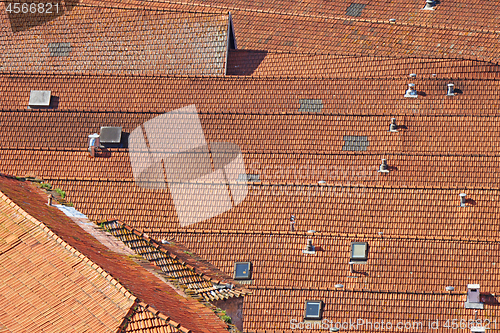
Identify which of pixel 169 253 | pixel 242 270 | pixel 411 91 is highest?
pixel 411 91

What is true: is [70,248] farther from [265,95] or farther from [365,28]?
[365,28]

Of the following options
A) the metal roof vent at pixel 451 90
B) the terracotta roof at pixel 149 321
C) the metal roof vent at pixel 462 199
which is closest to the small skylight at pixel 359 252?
the metal roof vent at pixel 462 199

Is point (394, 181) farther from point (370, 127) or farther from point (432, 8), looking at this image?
point (432, 8)

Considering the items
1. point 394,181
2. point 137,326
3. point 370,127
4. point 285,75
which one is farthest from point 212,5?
point 137,326

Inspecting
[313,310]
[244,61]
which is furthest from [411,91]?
[313,310]

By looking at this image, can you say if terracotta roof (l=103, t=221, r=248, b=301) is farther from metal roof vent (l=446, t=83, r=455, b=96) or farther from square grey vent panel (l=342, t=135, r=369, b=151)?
metal roof vent (l=446, t=83, r=455, b=96)

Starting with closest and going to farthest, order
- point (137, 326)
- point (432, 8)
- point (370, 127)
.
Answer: point (137, 326)
point (370, 127)
point (432, 8)
